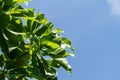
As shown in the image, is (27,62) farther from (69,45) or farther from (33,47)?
(69,45)

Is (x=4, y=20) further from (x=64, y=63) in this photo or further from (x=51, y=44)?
(x=64, y=63)

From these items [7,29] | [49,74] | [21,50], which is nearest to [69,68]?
[49,74]

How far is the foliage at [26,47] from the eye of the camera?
4.59 m

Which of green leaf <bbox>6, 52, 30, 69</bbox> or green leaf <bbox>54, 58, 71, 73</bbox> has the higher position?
green leaf <bbox>54, 58, 71, 73</bbox>

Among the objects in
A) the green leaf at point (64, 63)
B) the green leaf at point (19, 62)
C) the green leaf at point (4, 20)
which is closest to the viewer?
the green leaf at point (4, 20)

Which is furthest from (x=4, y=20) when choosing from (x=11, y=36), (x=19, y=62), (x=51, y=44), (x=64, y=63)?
(x=64, y=63)

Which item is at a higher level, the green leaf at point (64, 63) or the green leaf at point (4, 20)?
the green leaf at point (4, 20)

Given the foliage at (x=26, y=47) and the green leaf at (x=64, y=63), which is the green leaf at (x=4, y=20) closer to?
the foliage at (x=26, y=47)

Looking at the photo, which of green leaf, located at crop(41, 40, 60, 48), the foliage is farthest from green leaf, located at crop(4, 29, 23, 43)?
green leaf, located at crop(41, 40, 60, 48)

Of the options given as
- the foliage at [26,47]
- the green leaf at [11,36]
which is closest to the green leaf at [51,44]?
the foliage at [26,47]

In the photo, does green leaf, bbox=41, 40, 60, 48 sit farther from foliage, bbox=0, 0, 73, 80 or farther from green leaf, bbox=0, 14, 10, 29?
green leaf, bbox=0, 14, 10, 29

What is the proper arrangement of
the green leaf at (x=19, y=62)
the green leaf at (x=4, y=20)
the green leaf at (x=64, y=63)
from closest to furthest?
the green leaf at (x=4, y=20)
the green leaf at (x=19, y=62)
the green leaf at (x=64, y=63)

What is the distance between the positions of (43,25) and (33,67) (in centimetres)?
63

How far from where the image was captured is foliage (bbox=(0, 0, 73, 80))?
4586 mm
